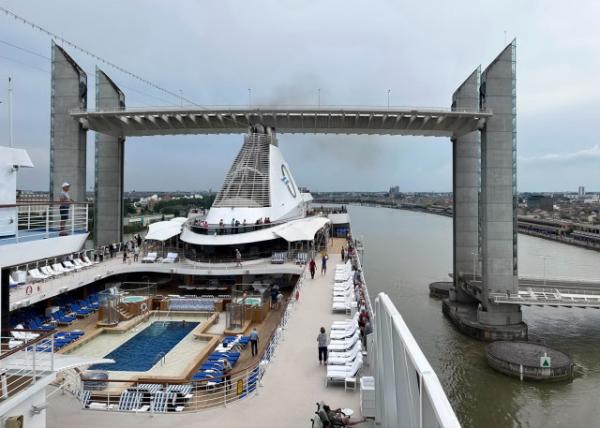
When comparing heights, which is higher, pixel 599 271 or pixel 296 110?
pixel 296 110

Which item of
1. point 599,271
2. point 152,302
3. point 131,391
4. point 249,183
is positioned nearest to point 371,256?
point 599,271

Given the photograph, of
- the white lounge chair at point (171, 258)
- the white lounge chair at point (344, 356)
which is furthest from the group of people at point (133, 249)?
the white lounge chair at point (344, 356)

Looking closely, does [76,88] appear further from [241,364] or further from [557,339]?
[557,339]

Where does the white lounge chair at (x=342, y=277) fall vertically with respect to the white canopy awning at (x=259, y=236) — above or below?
below

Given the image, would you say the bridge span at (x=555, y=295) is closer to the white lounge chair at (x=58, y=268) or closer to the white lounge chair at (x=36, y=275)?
the white lounge chair at (x=58, y=268)

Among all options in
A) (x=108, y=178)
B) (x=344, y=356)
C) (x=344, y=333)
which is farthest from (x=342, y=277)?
(x=108, y=178)

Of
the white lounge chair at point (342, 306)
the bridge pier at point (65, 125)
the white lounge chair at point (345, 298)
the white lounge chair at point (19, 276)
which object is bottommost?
the white lounge chair at point (342, 306)
